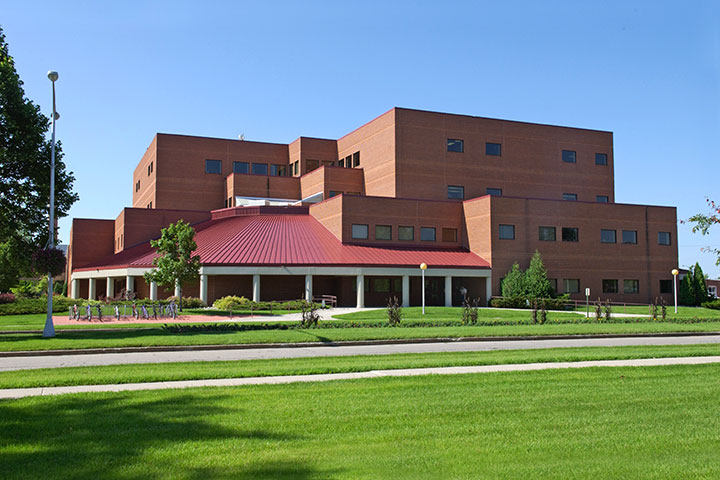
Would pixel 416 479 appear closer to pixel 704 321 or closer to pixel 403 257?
pixel 704 321

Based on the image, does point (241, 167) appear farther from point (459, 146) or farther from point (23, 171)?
point (23, 171)

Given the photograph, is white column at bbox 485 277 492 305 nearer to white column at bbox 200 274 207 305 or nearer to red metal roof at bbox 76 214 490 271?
red metal roof at bbox 76 214 490 271

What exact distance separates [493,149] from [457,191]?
17.8 ft

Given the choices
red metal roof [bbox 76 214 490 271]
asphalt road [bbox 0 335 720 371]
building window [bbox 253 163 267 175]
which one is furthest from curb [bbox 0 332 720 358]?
building window [bbox 253 163 267 175]

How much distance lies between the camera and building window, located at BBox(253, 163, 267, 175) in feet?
220

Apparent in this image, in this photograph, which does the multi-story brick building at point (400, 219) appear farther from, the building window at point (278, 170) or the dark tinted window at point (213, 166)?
the building window at point (278, 170)

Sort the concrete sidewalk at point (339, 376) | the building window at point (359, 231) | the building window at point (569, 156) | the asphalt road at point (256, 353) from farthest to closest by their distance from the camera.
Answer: the building window at point (569, 156) < the building window at point (359, 231) < the asphalt road at point (256, 353) < the concrete sidewalk at point (339, 376)

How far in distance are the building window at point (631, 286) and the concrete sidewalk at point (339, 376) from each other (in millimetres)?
38463

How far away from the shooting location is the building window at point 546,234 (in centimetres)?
4938

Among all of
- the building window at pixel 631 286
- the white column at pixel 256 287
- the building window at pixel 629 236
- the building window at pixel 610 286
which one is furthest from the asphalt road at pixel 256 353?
the building window at pixel 629 236

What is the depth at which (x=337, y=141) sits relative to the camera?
2591 inches

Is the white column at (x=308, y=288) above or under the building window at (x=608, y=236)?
under

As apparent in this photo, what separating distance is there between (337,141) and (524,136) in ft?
63.4

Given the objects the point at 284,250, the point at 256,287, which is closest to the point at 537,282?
the point at 284,250
